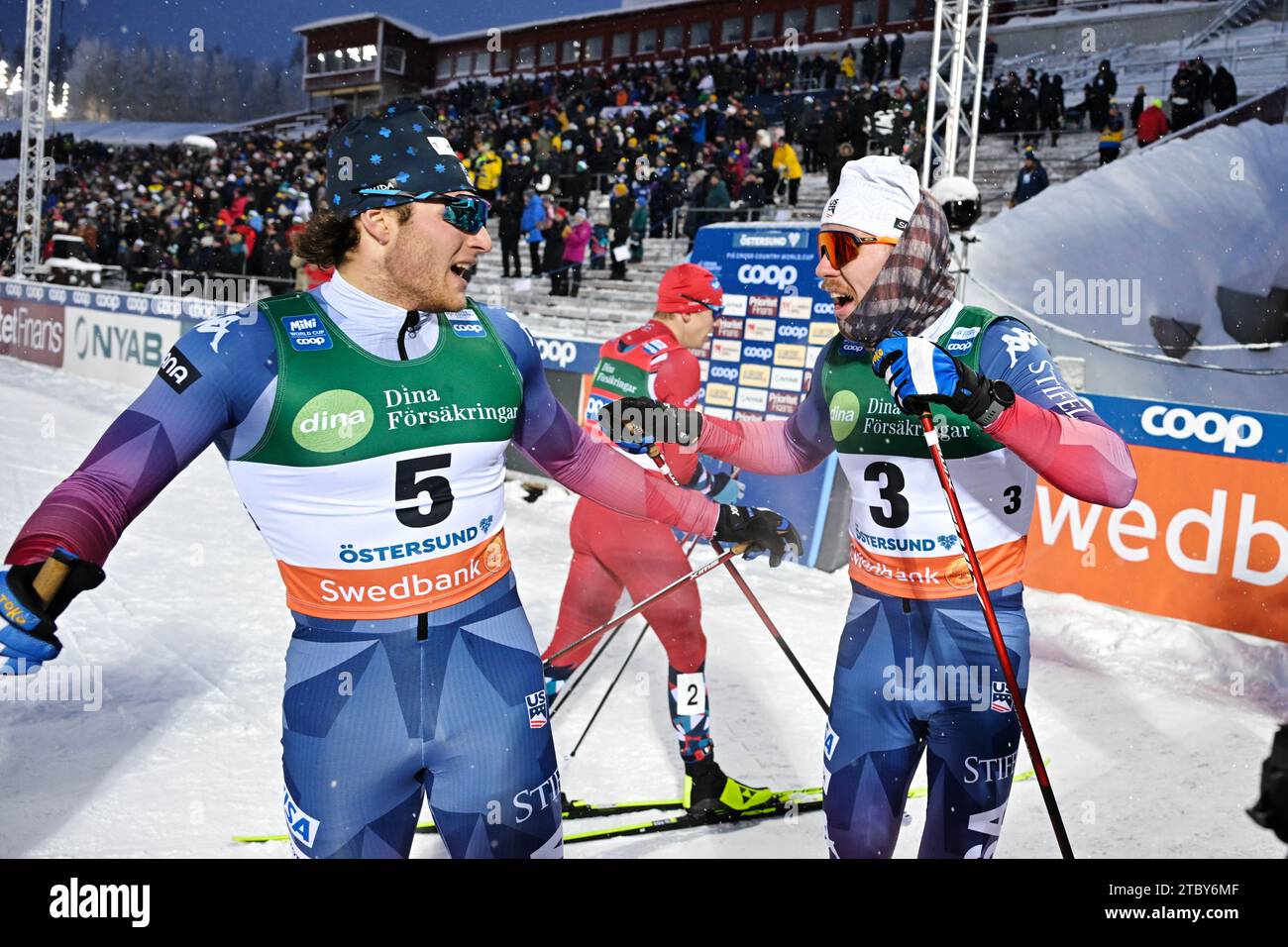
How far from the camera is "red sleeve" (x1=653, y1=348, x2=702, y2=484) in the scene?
5.02m

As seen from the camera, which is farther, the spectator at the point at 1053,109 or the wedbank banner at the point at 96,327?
the spectator at the point at 1053,109

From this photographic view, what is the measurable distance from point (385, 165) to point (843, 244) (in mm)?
1318

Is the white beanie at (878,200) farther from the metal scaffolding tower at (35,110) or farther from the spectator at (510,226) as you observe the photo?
the metal scaffolding tower at (35,110)

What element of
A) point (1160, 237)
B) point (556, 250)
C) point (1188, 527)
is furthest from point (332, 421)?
point (556, 250)

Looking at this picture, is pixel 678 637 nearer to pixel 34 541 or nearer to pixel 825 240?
pixel 825 240

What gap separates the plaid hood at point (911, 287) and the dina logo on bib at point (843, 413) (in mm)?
194

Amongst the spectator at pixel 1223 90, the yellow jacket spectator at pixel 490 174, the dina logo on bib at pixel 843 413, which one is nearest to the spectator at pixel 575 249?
the yellow jacket spectator at pixel 490 174

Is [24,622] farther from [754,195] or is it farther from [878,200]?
[754,195]

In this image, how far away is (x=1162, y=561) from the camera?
23.9 feet

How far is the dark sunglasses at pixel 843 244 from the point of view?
3.03 m

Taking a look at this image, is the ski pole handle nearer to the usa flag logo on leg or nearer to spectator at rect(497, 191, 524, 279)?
the usa flag logo on leg
